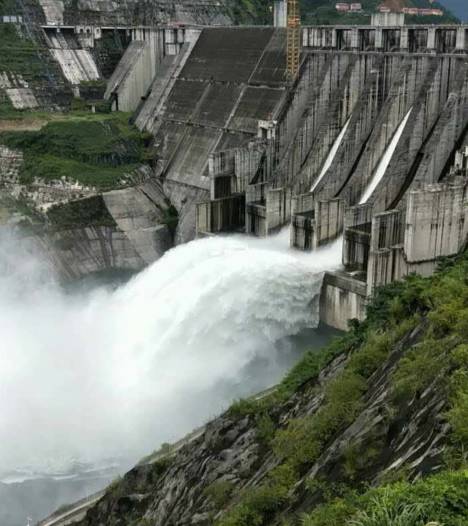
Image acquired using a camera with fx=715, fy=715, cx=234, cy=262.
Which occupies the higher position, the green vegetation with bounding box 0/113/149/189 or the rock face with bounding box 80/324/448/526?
the green vegetation with bounding box 0/113/149/189

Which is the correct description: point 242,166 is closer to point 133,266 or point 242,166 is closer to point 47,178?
point 133,266

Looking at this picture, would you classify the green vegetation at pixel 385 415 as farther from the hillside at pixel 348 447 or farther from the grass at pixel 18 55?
the grass at pixel 18 55

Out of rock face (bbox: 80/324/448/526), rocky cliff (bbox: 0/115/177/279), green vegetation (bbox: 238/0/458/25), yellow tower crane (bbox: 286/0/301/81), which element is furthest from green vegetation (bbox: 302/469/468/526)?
green vegetation (bbox: 238/0/458/25)

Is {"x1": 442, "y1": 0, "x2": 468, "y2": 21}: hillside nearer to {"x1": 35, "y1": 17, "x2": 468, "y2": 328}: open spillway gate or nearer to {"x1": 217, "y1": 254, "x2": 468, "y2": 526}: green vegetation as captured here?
{"x1": 35, "y1": 17, "x2": 468, "y2": 328}: open spillway gate

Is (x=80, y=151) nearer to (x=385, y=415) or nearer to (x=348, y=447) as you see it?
(x=385, y=415)

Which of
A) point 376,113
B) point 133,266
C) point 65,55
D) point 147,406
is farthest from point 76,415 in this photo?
point 65,55

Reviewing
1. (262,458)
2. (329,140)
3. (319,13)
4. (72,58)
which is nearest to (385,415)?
(262,458)

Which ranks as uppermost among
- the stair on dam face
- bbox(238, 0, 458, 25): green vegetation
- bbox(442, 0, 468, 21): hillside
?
bbox(442, 0, 468, 21): hillside
